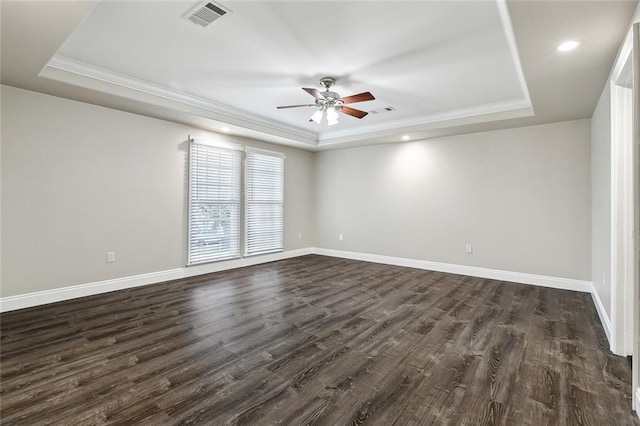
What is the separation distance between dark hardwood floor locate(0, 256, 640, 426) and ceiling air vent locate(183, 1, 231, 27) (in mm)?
2666

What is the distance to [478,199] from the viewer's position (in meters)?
4.99

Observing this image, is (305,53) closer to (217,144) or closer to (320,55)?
(320,55)

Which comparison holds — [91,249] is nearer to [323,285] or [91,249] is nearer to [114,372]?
[114,372]

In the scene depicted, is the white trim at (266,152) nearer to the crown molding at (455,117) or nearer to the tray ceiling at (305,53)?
the tray ceiling at (305,53)

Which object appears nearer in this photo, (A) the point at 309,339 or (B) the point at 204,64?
(A) the point at 309,339

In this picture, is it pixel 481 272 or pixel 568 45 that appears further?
pixel 481 272

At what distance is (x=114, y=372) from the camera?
83.1 inches

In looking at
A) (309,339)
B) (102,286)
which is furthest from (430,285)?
(102,286)

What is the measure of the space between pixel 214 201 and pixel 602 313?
534cm

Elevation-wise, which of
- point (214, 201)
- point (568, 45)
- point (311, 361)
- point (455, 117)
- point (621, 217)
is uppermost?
point (455, 117)

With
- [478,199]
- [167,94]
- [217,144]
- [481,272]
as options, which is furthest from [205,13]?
[481,272]

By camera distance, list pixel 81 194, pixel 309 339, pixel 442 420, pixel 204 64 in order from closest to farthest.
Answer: pixel 442 420, pixel 309 339, pixel 204 64, pixel 81 194

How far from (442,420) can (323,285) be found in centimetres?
284

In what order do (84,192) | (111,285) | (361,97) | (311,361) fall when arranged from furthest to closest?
1. (111,285)
2. (84,192)
3. (361,97)
4. (311,361)
